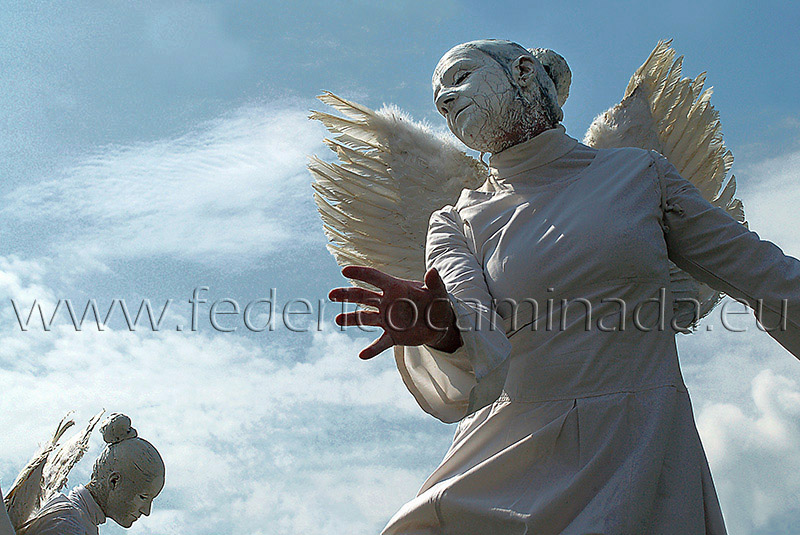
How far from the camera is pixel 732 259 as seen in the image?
2871 millimetres

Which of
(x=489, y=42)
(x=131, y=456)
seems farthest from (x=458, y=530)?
(x=131, y=456)

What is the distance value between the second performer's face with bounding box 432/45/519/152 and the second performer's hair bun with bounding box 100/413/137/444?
2.57 m

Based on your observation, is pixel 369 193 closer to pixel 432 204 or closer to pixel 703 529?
pixel 432 204

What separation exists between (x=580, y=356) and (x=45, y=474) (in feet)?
9.32

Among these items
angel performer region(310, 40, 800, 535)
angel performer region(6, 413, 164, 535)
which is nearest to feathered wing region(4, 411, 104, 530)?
angel performer region(6, 413, 164, 535)

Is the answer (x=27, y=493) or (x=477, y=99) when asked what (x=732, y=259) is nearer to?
(x=477, y=99)

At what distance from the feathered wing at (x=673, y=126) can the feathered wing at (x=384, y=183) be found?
2.12ft

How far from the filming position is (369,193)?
404 cm

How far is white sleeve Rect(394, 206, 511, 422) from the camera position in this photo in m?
2.49

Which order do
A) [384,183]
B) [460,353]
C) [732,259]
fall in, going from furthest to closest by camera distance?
1. [384,183]
2. [732,259]
3. [460,353]

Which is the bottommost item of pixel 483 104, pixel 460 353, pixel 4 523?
pixel 4 523

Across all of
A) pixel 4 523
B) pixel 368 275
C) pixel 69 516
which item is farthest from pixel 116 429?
pixel 368 275

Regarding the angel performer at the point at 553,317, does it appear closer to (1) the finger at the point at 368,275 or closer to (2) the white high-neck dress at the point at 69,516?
(1) the finger at the point at 368,275

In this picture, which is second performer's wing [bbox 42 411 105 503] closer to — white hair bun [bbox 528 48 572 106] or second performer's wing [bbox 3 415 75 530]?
second performer's wing [bbox 3 415 75 530]
